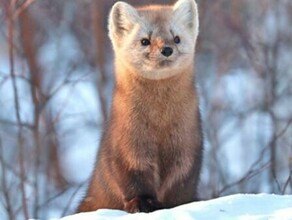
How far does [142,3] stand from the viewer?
39.4 feet

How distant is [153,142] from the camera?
7.79m

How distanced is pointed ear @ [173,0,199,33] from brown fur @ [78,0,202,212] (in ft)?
1.14

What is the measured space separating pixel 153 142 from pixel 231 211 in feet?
4.51

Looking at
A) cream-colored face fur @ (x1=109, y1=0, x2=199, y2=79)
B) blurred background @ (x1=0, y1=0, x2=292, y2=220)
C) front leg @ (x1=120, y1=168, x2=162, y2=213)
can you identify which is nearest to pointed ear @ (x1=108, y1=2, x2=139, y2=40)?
cream-colored face fur @ (x1=109, y1=0, x2=199, y2=79)

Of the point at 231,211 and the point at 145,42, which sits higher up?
the point at 145,42

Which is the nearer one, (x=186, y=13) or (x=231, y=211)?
(x=231, y=211)

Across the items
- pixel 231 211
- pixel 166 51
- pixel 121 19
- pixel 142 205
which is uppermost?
pixel 121 19

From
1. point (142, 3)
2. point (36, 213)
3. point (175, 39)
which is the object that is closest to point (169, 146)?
point (175, 39)

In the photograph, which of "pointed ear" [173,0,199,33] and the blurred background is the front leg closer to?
"pointed ear" [173,0,199,33]

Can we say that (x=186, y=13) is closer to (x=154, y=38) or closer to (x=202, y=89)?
(x=154, y=38)

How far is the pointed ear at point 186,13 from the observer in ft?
26.6

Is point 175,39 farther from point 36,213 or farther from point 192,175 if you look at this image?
point 36,213

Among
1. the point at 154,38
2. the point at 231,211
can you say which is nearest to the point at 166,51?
the point at 154,38

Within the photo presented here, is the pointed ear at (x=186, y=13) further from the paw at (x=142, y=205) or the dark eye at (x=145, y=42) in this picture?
the paw at (x=142, y=205)
